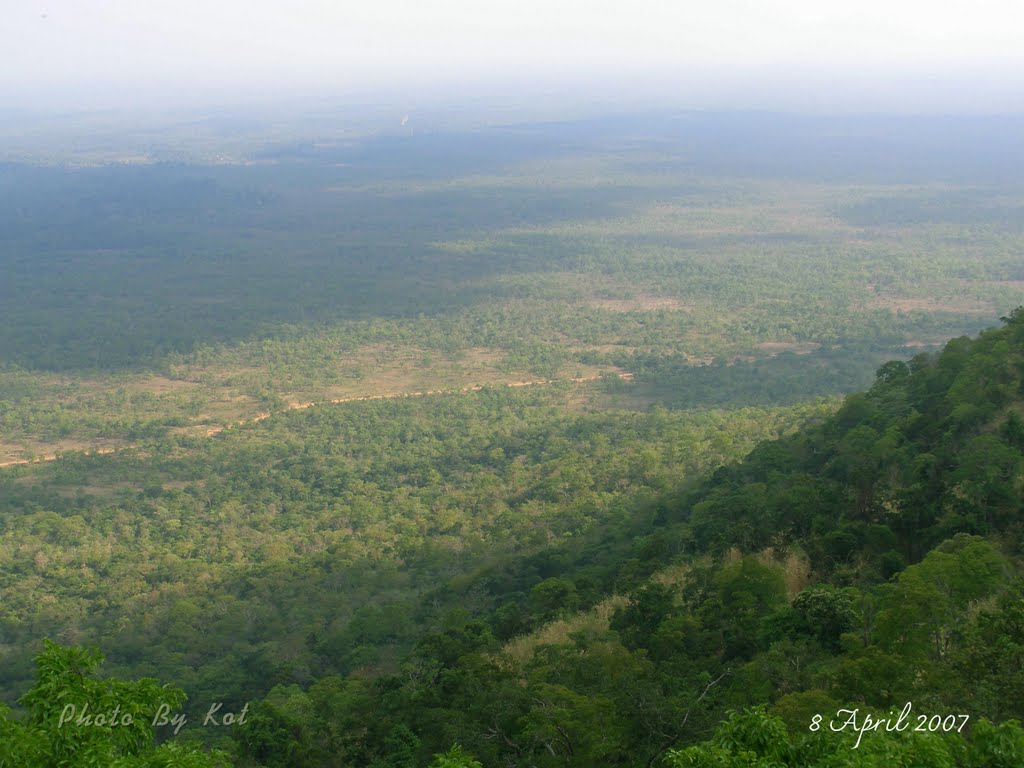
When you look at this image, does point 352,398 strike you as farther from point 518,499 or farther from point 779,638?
point 779,638

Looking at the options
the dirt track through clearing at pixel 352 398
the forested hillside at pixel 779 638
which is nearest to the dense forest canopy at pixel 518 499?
the forested hillside at pixel 779 638

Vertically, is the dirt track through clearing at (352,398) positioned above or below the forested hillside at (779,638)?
below

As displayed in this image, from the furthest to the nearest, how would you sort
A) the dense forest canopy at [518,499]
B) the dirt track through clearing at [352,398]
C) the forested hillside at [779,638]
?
the dirt track through clearing at [352,398] → the dense forest canopy at [518,499] → the forested hillside at [779,638]

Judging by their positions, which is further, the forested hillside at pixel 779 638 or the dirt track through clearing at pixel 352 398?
the dirt track through clearing at pixel 352 398

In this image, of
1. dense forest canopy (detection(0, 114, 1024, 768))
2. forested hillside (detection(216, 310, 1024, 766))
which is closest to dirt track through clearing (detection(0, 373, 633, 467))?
dense forest canopy (detection(0, 114, 1024, 768))

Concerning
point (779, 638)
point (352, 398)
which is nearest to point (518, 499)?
point (779, 638)

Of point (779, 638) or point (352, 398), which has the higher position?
point (779, 638)

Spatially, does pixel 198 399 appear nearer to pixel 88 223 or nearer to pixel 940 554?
pixel 940 554

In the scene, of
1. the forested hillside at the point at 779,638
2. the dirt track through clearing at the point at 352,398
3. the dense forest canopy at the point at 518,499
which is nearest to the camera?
the forested hillside at the point at 779,638

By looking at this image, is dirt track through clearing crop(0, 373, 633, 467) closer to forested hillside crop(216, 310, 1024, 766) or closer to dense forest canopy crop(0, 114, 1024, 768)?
dense forest canopy crop(0, 114, 1024, 768)

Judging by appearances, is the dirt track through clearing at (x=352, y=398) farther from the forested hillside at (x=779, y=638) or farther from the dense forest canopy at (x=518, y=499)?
the forested hillside at (x=779, y=638)

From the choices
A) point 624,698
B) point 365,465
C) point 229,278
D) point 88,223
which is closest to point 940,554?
point 624,698
